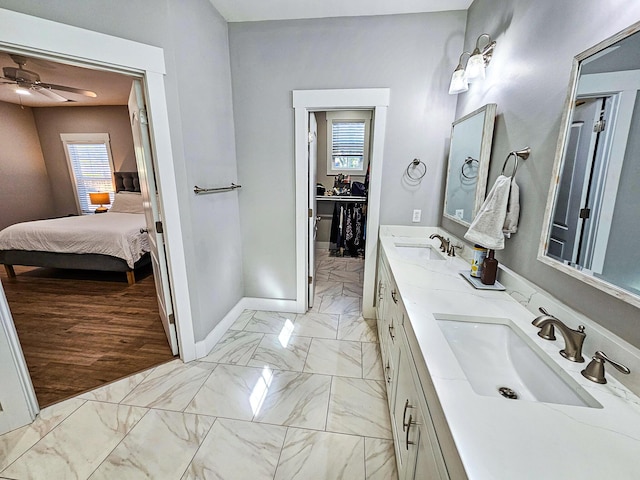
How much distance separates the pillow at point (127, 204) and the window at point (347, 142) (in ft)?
11.3

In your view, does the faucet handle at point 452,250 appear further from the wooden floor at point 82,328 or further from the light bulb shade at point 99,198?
the light bulb shade at point 99,198

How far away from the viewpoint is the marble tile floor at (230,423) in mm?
1418

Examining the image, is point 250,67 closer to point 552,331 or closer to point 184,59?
point 184,59

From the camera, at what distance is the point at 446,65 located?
224 cm

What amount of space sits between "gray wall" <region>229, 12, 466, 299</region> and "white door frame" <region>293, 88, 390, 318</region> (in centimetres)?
7

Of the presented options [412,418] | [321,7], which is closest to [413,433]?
[412,418]

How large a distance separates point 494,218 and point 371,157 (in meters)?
1.34

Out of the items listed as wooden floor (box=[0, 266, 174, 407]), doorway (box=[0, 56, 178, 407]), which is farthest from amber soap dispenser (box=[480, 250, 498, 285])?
wooden floor (box=[0, 266, 174, 407])

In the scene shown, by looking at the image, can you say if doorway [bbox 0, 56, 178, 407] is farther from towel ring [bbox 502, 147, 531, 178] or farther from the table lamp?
towel ring [bbox 502, 147, 531, 178]

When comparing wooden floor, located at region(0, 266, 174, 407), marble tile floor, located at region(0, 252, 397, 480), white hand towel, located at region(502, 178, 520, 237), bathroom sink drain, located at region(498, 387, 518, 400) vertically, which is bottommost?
marble tile floor, located at region(0, 252, 397, 480)

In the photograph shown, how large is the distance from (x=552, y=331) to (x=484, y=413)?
549mm

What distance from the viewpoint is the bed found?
343 cm

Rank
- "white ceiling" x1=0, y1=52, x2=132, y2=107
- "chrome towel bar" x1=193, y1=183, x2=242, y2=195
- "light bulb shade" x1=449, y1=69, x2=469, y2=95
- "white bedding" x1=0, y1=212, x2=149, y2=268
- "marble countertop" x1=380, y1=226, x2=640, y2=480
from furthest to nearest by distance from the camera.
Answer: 1. "white bedding" x1=0, y1=212, x2=149, y2=268
2. "white ceiling" x1=0, y1=52, x2=132, y2=107
3. "chrome towel bar" x1=193, y1=183, x2=242, y2=195
4. "light bulb shade" x1=449, y1=69, x2=469, y2=95
5. "marble countertop" x1=380, y1=226, x2=640, y2=480

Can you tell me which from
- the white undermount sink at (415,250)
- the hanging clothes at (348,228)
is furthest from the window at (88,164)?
the white undermount sink at (415,250)
